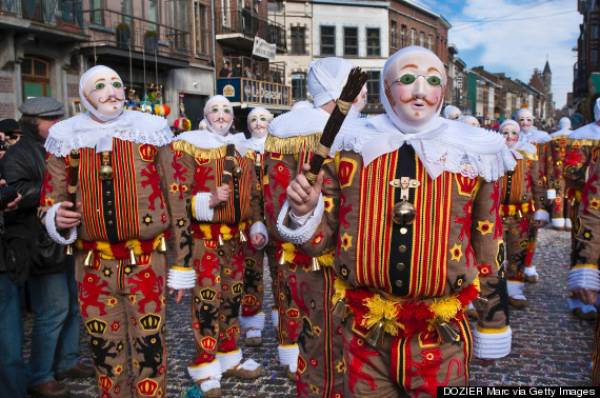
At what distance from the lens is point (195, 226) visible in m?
5.09

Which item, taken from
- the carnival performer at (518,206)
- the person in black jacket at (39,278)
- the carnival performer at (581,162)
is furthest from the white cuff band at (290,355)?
the carnival performer at (518,206)

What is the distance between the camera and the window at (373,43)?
3806 cm

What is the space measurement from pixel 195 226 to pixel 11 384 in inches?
71.7

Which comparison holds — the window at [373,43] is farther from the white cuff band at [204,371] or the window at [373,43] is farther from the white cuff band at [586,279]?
the white cuff band at [586,279]

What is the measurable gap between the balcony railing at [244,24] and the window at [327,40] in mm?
6402

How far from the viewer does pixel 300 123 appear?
4.09 m

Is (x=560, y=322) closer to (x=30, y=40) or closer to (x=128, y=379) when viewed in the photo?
(x=128, y=379)

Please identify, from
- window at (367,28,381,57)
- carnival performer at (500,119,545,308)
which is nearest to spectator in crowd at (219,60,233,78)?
window at (367,28,381,57)

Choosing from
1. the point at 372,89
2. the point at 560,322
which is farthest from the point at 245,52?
the point at 560,322

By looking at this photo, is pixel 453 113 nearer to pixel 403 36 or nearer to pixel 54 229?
pixel 54 229

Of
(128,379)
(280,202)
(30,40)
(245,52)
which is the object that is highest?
(245,52)

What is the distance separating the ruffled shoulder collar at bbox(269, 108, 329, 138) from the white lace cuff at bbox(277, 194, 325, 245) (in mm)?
1323

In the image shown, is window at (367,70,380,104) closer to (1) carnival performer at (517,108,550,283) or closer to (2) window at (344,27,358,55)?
(2) window at (344,27,358,55)

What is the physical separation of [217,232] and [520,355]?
10.4 ft
